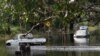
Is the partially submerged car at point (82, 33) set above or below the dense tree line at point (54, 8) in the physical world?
below

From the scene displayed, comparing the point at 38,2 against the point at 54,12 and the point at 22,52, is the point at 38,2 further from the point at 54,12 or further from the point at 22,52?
the point at 22,52

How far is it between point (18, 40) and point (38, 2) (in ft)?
95.5

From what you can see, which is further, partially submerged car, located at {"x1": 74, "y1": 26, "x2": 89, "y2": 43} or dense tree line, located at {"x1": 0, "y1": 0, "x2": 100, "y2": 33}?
partially submerged car, located at {"x1": 74, "y1": 26, "x2": 89, "y2": 43}

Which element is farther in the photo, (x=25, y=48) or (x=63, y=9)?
(x=25, y=48)

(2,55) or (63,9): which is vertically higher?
(63,9)

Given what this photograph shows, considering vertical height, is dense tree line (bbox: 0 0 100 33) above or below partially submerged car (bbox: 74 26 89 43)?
above

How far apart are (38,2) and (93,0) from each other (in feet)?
4.91

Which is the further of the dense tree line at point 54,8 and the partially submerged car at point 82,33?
the partially submerged car at point 82,33

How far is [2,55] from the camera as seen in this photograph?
2672cm

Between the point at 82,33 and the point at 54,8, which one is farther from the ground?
the point at 54,8

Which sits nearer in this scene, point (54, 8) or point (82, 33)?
point (54, 8)

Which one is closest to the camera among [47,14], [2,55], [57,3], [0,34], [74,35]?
[57,3]

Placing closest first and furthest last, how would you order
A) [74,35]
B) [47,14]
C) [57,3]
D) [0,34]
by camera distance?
[57,3]
[47,14]
[0,34]
[74,35]

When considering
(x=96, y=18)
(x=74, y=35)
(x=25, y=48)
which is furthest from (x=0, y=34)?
(x=96, y=18)
